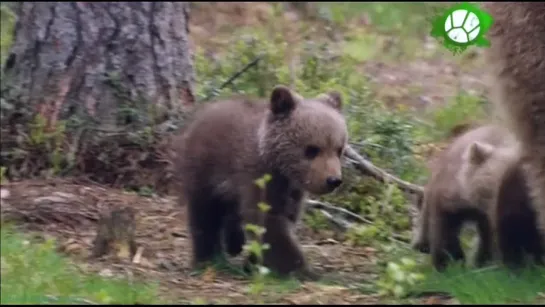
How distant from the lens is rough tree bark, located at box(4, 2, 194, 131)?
24.4 feet

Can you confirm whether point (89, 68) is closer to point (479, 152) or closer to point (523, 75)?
point (479, 152)

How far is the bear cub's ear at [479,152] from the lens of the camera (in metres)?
6.06

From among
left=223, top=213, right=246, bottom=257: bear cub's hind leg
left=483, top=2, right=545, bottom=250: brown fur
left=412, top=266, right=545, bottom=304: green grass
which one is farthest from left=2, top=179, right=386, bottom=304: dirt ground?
left=483, top=2, right=545, bottom=250: brown fur

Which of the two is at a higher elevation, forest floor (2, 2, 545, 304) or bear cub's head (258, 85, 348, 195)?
bear cub's head (258, 85, 348, 195)

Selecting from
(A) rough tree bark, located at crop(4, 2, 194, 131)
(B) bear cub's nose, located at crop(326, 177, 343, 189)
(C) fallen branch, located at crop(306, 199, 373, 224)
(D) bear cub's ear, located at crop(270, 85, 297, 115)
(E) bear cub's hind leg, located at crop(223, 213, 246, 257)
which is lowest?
(E) bear cub's hind leg, located at crop(223, 213, 246, 257)

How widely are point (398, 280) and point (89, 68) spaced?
3.12 meters

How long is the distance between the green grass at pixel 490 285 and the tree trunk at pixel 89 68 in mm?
2603

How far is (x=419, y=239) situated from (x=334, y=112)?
3.12 feet

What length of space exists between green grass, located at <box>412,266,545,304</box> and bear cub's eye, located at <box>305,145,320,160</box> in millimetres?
763

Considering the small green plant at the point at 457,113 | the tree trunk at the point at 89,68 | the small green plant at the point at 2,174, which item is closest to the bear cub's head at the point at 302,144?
the small green plant at the point at 2,174

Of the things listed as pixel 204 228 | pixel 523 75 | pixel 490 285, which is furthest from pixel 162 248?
pixel 523 75

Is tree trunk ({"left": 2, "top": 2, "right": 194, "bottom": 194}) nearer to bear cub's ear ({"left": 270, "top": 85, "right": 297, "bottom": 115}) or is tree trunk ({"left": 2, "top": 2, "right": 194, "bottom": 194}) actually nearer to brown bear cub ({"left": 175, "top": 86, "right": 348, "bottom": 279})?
brown bear cub ({"left": 175, "top": 86, "right": 348, "bottom": 279})

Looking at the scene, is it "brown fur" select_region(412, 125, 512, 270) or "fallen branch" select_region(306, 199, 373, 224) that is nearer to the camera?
"brown fur" select_region(412, 125, 512, 270)

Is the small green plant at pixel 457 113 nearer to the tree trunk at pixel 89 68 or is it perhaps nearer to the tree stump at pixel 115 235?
the tree trunk at pixel 89 68
